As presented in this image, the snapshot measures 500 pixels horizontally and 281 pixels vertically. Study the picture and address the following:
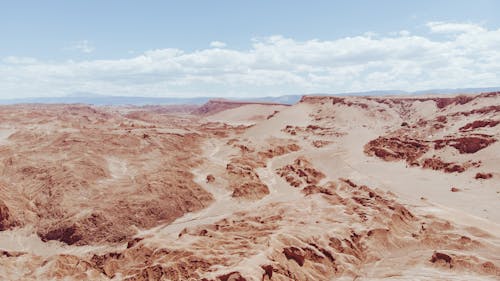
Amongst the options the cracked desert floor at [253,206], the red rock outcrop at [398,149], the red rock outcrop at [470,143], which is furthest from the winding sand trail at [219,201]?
the red rock outcrop at [470,143]

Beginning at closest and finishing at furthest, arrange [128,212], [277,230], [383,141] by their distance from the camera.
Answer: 1. [277,230]
2. [128,212]
3. [383,141]

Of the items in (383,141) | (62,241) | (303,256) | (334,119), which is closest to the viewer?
(303,256)

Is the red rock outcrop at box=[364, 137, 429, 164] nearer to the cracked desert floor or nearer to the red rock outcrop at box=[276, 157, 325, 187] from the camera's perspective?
the cracked desert floor

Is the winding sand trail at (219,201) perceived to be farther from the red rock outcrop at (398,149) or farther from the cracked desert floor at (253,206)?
the red rock outcrop at (398,149)

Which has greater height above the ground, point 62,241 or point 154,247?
point 154,247

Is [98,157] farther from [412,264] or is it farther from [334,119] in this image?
[334,119]

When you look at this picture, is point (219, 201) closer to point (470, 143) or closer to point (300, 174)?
point (300, 174)

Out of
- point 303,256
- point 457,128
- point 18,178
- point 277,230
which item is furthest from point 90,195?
point 457,128

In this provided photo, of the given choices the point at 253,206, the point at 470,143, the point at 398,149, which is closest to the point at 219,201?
the point at 253,206

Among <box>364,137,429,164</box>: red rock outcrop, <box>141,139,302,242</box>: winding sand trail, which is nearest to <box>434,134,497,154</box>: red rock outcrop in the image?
<box>364,137,429,164</box>: red rock outcrop
